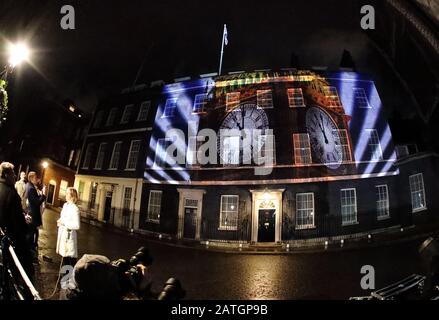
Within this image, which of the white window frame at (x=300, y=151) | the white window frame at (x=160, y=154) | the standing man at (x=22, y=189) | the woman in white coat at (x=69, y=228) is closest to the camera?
the white window frame at (x=300, y=151)

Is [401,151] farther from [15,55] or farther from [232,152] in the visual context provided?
[15,55]

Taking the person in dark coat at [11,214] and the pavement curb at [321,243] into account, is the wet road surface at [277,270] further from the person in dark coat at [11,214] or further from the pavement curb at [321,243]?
the person in dark coat at [11,214]

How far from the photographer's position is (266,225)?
2.33m

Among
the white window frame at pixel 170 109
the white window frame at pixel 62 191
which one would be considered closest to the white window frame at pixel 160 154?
the white window frame at pixel 170 109

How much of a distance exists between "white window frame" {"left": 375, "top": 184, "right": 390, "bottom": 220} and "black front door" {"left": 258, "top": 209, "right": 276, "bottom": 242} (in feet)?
2.94

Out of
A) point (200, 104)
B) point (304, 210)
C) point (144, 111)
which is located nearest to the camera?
point (304, 210)

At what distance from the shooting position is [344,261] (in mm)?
2365

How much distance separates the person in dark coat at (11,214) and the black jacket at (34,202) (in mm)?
94

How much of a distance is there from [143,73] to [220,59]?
810 mm

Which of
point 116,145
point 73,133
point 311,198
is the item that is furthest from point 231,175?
point 73,133

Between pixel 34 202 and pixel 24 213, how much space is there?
0.18m

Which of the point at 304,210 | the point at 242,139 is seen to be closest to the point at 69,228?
the point at 242,139

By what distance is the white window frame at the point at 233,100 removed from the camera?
242 centimetres
